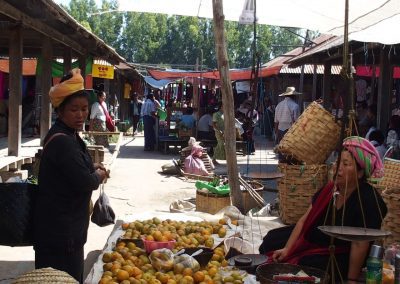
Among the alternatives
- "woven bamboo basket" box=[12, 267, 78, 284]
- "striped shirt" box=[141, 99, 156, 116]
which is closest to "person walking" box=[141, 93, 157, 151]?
"striped shirt" box=[141, 99, 156, 116]

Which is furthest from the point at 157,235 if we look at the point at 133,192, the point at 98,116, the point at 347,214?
the point at 98,116

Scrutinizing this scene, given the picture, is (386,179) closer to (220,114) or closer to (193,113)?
(220,114)

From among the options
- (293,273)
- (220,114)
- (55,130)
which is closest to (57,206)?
(55,130)

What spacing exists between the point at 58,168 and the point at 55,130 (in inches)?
9.0

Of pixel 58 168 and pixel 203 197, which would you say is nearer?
pixel 58 168

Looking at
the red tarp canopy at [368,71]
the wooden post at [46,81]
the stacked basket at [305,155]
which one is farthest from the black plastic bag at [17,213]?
the red tarp canopy at [368,71]

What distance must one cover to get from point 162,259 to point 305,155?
260 centimetres

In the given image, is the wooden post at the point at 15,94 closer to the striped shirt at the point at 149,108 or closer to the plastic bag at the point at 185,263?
the plastic bag at the point at 185,263

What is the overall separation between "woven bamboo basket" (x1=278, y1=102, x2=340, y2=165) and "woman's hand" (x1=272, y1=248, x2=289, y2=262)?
2.07m

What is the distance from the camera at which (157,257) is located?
376 centimetres

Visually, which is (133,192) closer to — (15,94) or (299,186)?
(15,94)

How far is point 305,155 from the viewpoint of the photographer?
5.84 meters

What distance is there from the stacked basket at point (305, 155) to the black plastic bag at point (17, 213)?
10.5ft

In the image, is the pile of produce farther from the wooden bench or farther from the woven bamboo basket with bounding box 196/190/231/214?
the wooden bench
